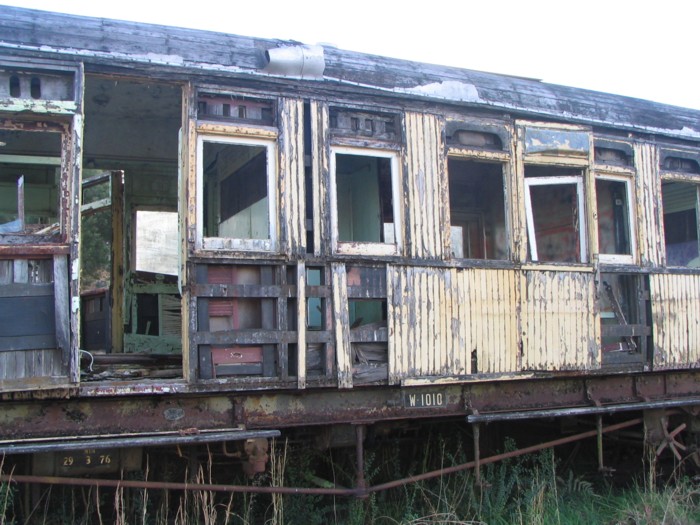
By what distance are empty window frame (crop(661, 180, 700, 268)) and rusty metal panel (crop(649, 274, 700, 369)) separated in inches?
69.0

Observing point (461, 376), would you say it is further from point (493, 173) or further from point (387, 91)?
point (493, 173)

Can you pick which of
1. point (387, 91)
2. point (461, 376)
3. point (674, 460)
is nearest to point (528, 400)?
point (461, 376)

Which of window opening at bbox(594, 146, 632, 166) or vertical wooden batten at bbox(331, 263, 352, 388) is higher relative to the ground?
window opening at bbox(594, 146, 632, 166)

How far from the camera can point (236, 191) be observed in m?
7.16

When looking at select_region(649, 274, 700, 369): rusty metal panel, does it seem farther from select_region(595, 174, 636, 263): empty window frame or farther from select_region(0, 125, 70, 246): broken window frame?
select_region(0, 125, 70, 246): broken window frame

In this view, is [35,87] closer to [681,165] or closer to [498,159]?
[498,159]

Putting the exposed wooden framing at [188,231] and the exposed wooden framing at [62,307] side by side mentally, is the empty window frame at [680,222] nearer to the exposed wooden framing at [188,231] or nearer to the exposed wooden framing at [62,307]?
the exposed wooden framing at [188,231]

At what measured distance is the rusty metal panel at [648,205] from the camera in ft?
21.9

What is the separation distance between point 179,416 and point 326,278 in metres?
1.47

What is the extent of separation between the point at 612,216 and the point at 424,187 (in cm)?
299

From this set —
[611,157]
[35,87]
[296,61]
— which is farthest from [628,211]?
[35,87]

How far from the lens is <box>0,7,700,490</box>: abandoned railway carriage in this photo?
4.65 metres

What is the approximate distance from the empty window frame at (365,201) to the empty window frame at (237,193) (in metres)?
0.52

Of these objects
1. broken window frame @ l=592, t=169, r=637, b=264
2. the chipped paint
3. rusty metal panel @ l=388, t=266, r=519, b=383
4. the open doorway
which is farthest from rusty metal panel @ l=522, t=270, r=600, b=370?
the open doorway
